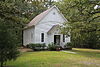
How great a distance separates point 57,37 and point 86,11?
41.3ft

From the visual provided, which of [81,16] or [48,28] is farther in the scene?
[48,28]

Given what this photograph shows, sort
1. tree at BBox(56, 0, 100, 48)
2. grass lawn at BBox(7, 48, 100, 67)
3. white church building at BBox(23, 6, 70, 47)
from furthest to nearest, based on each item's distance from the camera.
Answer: white church building at BBox(23, 6, 70, 47) < tree at BBox(56, 0, 100, 48) < grass lawn at BBox(7, 48, 100, 67)

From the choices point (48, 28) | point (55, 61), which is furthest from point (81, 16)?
point (48, 28)

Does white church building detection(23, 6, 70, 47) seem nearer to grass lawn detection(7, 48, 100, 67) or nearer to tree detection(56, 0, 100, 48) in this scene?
tree detection(56, 0, 100, 48)

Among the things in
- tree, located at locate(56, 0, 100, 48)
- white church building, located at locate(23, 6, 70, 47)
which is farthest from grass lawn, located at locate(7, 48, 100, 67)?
white church building, located at locate(23, 6, 70, 47)

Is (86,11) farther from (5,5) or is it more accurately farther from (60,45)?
(60,45)

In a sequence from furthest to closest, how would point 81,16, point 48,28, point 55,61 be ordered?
point 48,28
point 81,16
point 55,61

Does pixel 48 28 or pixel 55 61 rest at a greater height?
pixel 48 28

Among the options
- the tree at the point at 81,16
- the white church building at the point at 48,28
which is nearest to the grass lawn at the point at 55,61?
the tree at the point at 81,16

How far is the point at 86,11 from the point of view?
Answer: 16.1m

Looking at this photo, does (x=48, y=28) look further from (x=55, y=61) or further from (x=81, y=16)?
(x=55, y=61)

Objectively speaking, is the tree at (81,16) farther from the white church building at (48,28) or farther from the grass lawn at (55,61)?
the white church building at (48,28)

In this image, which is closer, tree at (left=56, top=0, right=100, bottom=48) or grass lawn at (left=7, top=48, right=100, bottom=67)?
grass lawn at (left=7, top=48, right=100, bottom=67)

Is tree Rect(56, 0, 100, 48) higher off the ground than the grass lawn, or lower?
higher
